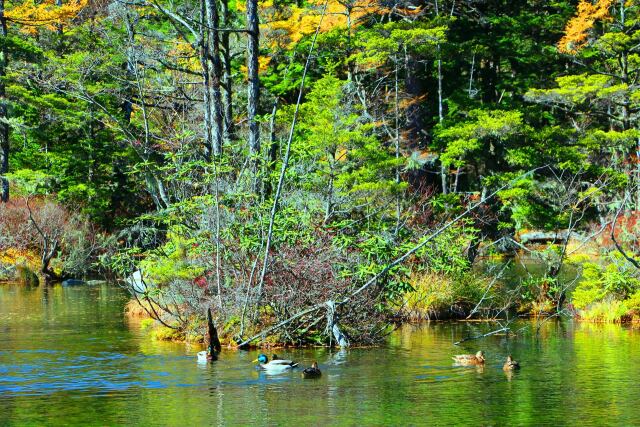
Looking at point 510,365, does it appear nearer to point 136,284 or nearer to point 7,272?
point 136,284

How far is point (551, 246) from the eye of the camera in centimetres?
2395

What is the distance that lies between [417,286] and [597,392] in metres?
8.93

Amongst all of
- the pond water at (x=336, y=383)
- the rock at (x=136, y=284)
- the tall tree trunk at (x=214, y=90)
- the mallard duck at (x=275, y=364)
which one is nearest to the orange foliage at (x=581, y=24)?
the pond water at (x=336, y=383)

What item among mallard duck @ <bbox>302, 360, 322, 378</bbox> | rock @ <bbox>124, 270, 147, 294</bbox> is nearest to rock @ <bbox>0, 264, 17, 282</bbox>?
rock @ <bbox>124, 270, 147, 294</bbox>

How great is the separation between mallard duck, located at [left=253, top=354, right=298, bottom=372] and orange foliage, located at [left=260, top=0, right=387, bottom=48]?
1995 centimetres

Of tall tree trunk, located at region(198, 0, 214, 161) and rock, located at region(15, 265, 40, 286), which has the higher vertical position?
tall tree trunk, located at region(198, 0, 214, 161)

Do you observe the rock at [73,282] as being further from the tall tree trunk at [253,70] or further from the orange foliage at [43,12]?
the tall tree trunk at [253,70]

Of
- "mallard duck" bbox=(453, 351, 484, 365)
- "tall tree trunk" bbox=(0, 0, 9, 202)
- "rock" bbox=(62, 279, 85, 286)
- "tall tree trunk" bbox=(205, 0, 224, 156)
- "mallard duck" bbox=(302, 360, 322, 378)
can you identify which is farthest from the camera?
"tall tree trunk" bbox=(0, 0, 9, 202)

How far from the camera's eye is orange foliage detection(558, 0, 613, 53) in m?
32.5

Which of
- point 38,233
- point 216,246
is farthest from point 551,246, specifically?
point 38,233

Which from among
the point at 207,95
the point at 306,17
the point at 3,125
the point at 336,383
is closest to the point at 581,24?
the point at 306,17

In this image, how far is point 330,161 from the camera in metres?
28.6

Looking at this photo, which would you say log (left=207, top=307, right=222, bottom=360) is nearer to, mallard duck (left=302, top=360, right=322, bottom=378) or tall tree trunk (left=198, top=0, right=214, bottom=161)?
mallard duck (left=302, top=360, right=322, bottom=378)

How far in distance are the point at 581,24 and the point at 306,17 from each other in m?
11.0
